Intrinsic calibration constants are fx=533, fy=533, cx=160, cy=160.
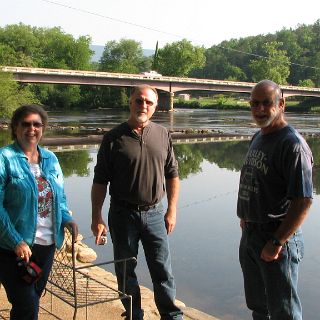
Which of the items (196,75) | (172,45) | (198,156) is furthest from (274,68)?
(198,156)

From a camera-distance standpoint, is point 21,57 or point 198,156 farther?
point 21,57

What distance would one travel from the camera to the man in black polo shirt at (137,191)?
12.5ft

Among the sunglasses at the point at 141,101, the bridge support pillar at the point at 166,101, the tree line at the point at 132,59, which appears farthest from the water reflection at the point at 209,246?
the bridge support pillar at the point at 166,101

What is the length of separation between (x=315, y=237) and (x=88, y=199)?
16.2 ft

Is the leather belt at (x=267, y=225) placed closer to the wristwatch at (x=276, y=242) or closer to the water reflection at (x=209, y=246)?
the wristwatch at (x=276, y=242)

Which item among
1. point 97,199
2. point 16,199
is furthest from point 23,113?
point 97,199

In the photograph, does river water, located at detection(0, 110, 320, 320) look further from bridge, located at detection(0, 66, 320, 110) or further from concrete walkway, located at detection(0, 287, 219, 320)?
bridge, located at detection(0, 66, 320, 110)

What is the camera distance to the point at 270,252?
121 inches

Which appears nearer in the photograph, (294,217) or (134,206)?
(294,217)

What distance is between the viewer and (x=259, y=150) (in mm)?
3234

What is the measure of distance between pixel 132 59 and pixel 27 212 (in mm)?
85418

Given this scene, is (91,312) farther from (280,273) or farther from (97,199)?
(280,273)

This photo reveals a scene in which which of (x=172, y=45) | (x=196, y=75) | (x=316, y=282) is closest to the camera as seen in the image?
(x=316, y=282)

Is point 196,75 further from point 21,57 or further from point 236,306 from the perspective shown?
point 236,306
